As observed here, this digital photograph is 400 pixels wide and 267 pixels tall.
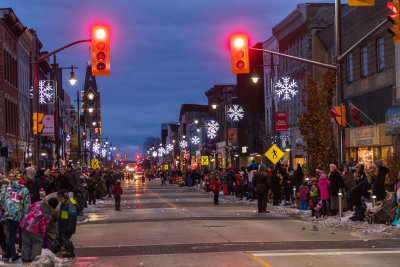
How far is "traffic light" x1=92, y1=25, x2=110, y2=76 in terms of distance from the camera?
18609 millimetres

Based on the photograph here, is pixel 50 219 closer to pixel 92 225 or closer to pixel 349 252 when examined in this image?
pixel 349 252

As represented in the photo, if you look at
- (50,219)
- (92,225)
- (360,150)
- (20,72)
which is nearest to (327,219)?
(92,225)

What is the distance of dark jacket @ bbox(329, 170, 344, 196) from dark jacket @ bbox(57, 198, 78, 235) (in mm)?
10966

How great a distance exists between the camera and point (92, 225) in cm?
2303

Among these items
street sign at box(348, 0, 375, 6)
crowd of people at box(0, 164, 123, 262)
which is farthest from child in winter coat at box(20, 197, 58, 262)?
street sign at box(348, 0, 375, 6)

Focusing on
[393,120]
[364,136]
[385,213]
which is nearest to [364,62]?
[364,136]

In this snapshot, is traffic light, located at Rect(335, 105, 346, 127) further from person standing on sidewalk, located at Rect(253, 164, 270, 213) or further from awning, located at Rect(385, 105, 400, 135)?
awning, located at Rect(385, 105, 400, 135)

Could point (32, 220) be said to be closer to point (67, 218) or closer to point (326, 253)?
point (67, 218)

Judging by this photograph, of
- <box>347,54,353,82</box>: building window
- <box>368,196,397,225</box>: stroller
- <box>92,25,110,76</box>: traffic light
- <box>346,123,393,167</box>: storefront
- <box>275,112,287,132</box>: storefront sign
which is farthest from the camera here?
<box>275,112,287,132</box>: storefront sign

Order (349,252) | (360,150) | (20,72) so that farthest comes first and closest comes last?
(20,72), (360,150), (349,252)

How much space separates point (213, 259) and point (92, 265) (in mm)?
2194

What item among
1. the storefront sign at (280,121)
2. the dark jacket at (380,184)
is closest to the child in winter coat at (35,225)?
the dark jacket at (380,184)

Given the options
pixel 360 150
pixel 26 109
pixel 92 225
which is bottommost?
pixel 92 225

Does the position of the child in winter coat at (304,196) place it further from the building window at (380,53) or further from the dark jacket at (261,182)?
the building window at (380,53)
